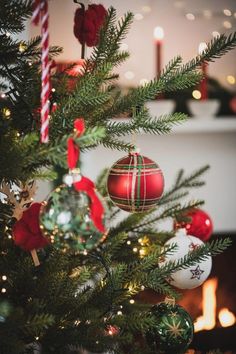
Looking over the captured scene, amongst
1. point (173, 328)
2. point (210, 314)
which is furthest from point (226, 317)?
point (173, 328)

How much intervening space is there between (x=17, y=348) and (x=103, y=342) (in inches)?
5.4

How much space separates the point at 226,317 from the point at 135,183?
1.27 meters

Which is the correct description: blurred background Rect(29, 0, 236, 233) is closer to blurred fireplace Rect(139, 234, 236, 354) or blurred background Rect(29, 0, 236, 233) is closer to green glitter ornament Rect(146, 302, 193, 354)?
blurred fireplace Rect(139, 234, 236, 354)

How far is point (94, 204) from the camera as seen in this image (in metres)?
0.62

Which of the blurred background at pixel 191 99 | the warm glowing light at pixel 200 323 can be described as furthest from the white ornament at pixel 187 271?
the blurred background at pixel 191 99

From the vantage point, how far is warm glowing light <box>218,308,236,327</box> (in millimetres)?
1942

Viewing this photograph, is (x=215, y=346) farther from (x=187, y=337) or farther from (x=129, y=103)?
(x=129, y=103)

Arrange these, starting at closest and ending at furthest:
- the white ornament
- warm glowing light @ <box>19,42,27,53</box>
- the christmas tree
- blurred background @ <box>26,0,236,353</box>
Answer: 1. the christmas tree
2. warm glowing light @ <box>19,42,27,53</box>
3. the white ornament
4. blurred background @ <box>26,0,236,353</box>

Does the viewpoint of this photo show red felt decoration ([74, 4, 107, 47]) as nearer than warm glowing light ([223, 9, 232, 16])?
Yes

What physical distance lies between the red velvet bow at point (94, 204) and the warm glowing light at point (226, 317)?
146 cm

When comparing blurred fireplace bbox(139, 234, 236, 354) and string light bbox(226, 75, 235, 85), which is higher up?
string light bbox(226, 75, 235, 85)

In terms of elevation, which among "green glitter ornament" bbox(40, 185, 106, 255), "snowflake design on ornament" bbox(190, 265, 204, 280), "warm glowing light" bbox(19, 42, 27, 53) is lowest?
"snowflake design on ornament" bbox(190, 265, 204, 280)

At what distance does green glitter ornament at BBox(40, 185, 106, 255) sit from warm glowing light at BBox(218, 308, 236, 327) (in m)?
1.45

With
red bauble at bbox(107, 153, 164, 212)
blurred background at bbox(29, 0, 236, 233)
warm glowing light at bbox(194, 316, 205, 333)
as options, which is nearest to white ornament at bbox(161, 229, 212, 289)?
red bauble at bbox(107, 153, 164, 212)
